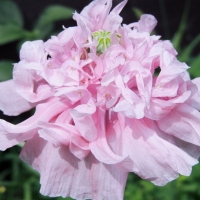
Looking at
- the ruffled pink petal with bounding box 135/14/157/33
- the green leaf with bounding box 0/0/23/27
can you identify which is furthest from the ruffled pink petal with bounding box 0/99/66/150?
the green leaf with bounding box 0/0/23/27

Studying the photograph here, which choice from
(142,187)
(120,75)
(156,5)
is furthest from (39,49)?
(156,5)

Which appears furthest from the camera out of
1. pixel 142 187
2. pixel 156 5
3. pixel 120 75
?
pixel 156 5

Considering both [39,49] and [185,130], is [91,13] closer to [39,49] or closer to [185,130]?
[39,49]

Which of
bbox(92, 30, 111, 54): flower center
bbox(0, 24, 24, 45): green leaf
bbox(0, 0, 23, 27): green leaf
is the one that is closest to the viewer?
bbox(92, 30, 111, 54): flower center

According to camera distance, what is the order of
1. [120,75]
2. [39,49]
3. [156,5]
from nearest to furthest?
[120,75] < [39,49] < [156,5]

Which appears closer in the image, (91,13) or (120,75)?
(120,75)

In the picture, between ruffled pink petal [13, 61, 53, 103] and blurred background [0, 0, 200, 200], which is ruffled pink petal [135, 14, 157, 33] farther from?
blurred background [0, 0, 200, 200]
